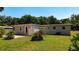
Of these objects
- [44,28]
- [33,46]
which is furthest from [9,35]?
[44,28]

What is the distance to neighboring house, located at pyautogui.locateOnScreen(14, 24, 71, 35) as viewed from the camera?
22.3 ft

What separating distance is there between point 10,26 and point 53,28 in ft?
3.20

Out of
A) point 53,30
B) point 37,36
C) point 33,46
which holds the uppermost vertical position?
point 53,30

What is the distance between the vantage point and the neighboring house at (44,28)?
22.3 feet

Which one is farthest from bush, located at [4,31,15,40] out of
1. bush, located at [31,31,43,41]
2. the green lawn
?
bush, located at [31,31,43,41]

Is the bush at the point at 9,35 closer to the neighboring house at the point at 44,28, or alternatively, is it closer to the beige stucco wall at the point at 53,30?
the neighboring house at the point at 44,28

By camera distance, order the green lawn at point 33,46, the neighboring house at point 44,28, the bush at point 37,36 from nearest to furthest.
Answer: the neighboring house at point 44,28 → the green lawn at point 33,46 → the bush at point 37,36

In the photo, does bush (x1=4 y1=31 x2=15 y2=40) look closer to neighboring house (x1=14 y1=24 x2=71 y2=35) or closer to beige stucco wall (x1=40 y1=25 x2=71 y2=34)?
neighboring house (x1=14 y1=24 x2=71 y2=35)

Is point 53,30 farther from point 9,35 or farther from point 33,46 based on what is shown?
point 9,35

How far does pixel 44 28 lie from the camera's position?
6836 millimetres

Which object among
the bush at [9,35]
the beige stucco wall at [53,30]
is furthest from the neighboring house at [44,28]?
the bush at [9,35]

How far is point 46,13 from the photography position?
6.79 metres
